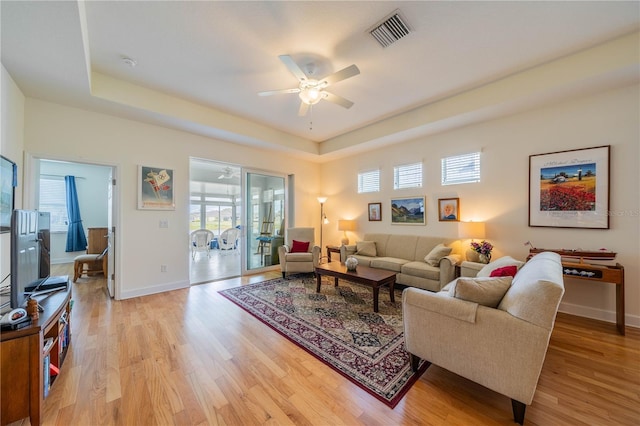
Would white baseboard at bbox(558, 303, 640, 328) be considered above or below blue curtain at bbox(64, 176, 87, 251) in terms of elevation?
below

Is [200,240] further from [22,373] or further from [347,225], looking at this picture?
[22,373]

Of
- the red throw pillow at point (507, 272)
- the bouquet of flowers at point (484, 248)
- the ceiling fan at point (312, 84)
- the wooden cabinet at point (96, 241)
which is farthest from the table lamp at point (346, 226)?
the wooden cabinet at point (96, 241)

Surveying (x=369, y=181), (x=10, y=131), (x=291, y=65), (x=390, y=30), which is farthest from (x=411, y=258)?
(x=10, y=131)

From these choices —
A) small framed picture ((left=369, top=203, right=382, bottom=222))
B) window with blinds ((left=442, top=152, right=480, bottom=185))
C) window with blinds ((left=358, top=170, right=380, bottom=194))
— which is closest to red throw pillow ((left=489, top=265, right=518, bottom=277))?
window with blinds ((left=442, top=152, right=480, bottom=185))

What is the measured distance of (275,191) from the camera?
5895 millimetres

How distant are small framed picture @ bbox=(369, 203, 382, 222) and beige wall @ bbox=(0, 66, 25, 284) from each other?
5.28 meters

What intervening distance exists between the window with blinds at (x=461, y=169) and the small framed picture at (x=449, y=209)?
12.8 inches

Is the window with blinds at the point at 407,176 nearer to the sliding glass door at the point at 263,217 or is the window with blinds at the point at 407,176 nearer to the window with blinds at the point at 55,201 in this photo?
the sliding glass door at the point at 263,217

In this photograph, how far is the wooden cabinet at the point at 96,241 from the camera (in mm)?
5270

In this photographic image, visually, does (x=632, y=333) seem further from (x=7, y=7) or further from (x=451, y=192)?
(x=7, y=7)

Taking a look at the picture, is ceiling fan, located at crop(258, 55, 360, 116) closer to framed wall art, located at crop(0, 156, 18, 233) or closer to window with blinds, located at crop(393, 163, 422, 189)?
window with blinds, located at crop(393, 163, 422, 189)

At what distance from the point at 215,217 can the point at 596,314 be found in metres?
10.7

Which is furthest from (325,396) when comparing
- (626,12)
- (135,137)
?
(135,137)

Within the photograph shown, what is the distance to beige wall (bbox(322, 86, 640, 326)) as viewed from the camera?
2820 mm
